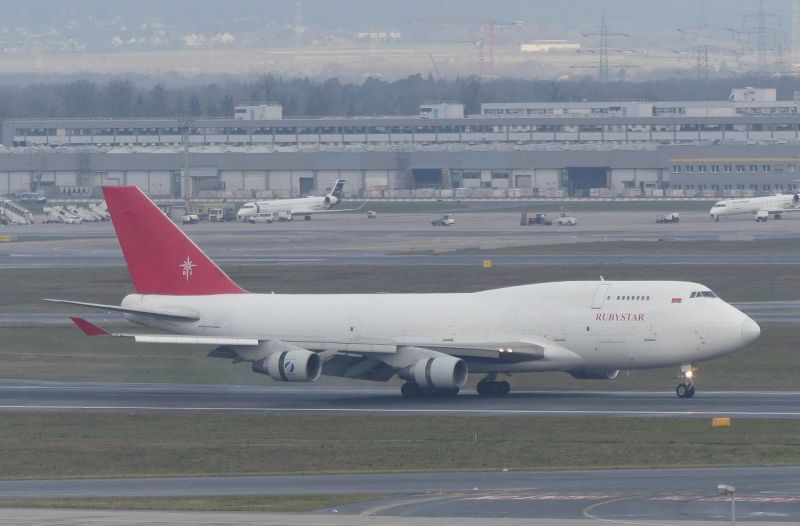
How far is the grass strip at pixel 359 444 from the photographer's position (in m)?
37.7

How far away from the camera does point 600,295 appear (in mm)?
50812

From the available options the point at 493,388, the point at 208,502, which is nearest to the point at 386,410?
the point at 493,388

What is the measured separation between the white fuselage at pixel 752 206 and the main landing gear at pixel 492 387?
106m

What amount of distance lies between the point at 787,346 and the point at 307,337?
19770 mm

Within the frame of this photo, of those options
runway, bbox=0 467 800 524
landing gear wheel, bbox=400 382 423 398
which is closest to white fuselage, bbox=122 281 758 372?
landing gear wheel, bbox=400 382 423 398

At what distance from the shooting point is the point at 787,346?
2437 inches

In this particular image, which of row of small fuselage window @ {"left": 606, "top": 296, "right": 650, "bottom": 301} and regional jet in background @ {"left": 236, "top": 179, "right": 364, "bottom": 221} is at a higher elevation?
regional jet in background @ {"left": 236, "top": 179, "right": 364, "bottom": 221}

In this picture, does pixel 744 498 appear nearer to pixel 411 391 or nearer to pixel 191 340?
pixel 411 391

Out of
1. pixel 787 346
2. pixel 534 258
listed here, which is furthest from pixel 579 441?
pixel 534 258

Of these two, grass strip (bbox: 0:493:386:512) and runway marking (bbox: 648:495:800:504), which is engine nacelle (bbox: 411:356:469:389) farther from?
runway marking (bbox: 648:495:800:504)

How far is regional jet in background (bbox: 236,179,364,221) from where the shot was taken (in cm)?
16700

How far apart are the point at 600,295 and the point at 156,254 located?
15.9m

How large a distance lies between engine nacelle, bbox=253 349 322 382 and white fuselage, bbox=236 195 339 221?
115828 mm

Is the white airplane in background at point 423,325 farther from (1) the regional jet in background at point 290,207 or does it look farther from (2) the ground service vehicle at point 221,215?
(2) the ground service vehicle at point 221,215
